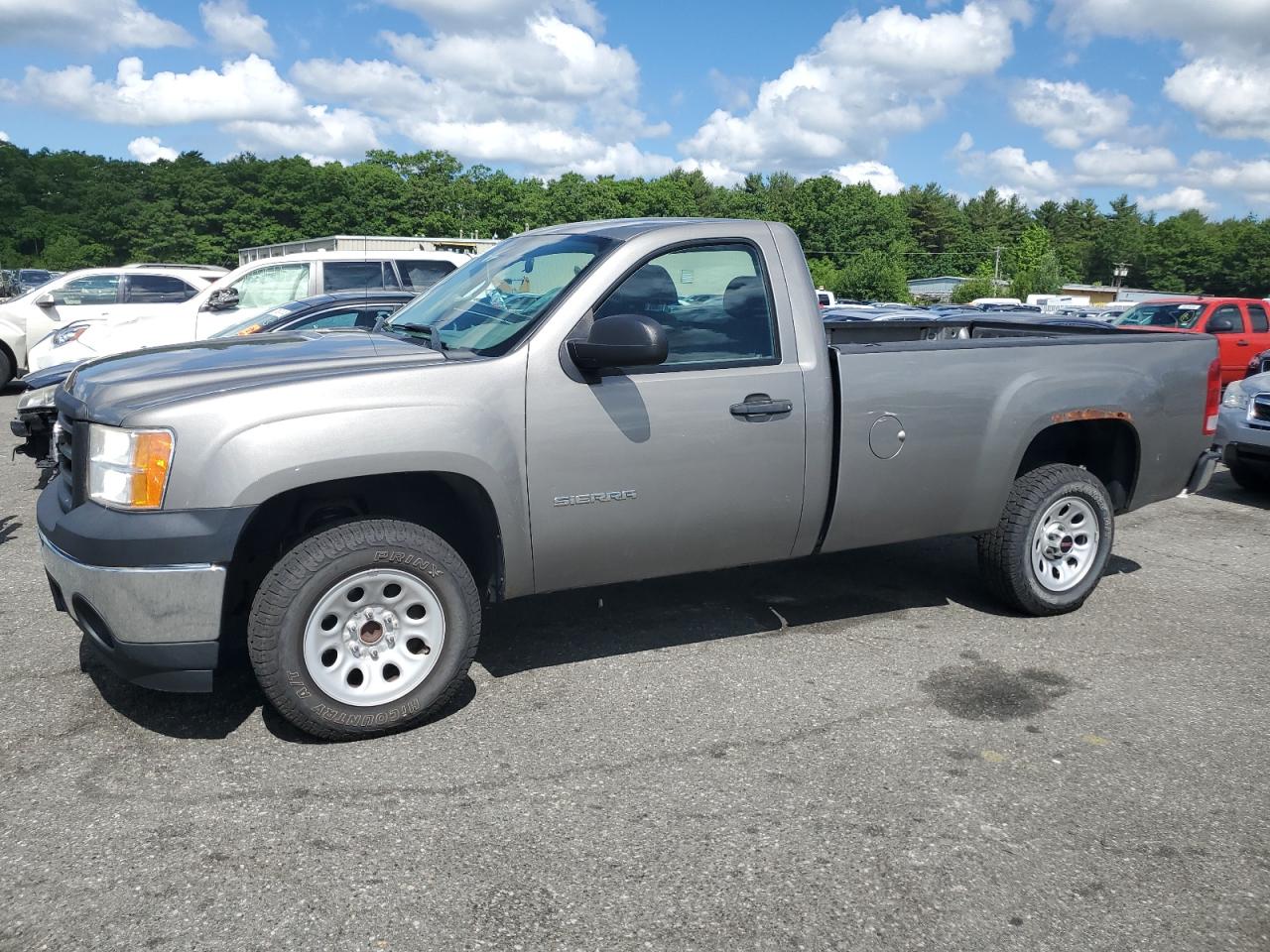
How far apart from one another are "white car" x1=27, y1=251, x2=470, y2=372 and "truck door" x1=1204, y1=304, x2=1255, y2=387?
12.5m

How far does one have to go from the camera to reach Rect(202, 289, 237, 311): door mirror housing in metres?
12.0

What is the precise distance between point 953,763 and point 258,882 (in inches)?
92.4

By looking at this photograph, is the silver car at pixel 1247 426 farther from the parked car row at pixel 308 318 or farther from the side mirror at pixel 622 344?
the parked car row at pixel 308 318

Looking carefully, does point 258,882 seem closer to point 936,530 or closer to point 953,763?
point 953,763

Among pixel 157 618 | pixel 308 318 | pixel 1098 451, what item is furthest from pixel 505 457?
pixel 308 318

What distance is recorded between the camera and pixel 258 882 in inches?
116

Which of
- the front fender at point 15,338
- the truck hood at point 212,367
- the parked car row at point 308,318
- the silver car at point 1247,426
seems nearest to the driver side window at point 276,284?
the parked car row at point 308,318

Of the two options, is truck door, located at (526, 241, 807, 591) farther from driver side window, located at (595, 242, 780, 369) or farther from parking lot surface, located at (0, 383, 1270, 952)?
parking lot surface, located at (0, 383, 1270, 952)

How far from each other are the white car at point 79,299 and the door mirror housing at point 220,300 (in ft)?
8.73

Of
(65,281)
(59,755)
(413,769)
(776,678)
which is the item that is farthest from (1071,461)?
(65,281)

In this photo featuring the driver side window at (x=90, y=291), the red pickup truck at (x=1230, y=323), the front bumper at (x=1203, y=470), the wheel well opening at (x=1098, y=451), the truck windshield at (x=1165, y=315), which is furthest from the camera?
the truck windshield at (x=1165, y=315)

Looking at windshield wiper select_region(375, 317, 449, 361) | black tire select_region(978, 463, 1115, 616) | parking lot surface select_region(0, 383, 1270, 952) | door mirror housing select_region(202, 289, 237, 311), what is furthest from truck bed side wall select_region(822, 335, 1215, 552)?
door mirror housing select_region(202, 289, 237, 311)

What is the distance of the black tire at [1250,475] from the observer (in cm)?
896

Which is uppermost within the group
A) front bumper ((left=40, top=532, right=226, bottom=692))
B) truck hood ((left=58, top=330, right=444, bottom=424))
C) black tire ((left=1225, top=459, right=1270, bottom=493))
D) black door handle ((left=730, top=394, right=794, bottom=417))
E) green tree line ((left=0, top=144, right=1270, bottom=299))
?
green tree line ((left=0, top=144, right=1270, bottom=299))
